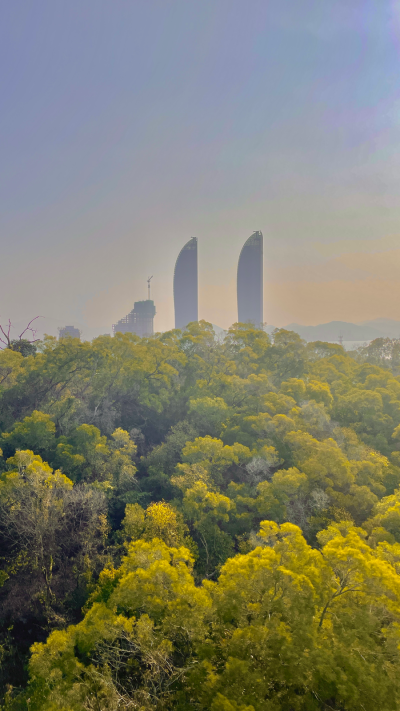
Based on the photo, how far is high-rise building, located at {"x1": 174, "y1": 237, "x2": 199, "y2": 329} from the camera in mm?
166500

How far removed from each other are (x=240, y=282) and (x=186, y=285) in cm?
2620

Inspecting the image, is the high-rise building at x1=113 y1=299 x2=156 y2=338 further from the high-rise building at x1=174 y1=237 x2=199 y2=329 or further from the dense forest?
the dense forest

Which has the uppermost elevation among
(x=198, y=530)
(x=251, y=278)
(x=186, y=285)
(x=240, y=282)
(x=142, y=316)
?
(x=251, y=278)

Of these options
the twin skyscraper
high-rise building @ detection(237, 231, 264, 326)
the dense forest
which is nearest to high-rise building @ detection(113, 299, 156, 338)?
the twin skyscraper

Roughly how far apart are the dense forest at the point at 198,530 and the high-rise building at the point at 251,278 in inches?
4976

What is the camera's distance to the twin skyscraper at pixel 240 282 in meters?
162

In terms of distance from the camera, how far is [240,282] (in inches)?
6526

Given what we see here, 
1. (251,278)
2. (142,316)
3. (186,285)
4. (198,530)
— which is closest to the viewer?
(198,530)

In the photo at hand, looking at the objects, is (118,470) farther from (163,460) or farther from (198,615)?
(198,615)

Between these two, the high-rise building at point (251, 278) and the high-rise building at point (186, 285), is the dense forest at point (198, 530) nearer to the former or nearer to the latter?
the high-rise building at point (251, 278)

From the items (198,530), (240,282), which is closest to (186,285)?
(240,282)

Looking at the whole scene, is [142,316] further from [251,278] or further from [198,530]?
[198,530]

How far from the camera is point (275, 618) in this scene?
8.61m

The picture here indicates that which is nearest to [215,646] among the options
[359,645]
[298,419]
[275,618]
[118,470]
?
[275,618]
